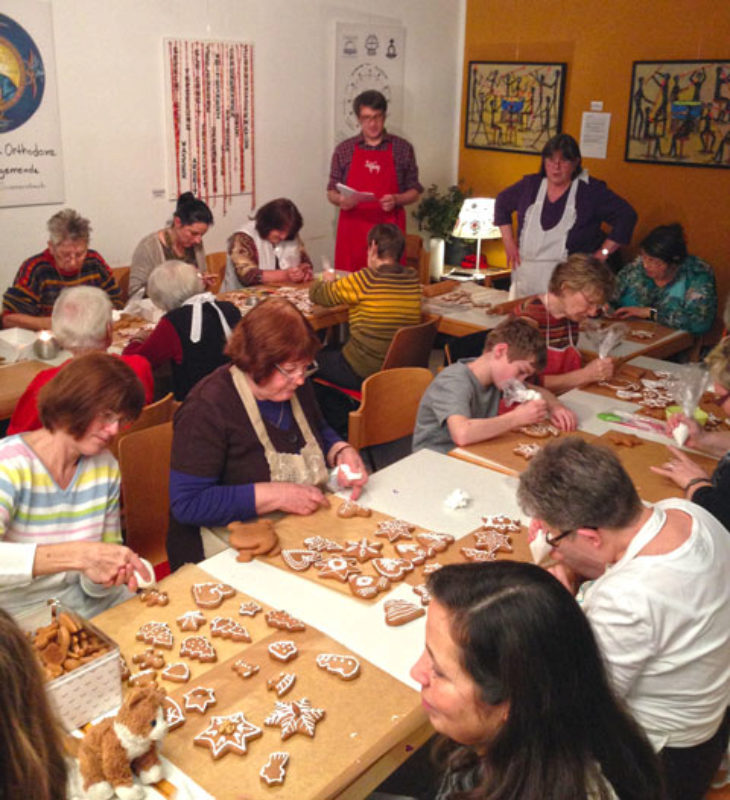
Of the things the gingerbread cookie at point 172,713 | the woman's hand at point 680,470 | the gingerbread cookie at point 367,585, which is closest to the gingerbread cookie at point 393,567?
the gingerbread cookie at point 367,585

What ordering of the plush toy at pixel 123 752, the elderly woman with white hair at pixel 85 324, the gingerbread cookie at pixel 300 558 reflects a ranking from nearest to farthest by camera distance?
the plush toy at pixel 123 752 < the gingerbread cookie at pixel 300 558 < the elderly woman with white hair at pixel 85 324

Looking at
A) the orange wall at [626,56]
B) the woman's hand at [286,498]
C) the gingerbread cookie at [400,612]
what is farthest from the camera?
the orange wall at [626,56]

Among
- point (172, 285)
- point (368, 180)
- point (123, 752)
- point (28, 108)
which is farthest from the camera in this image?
point (368, 180)

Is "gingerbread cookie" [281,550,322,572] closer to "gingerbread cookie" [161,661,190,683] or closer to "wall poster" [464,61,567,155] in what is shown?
"gingerbread cookie" [161,661,190,683]

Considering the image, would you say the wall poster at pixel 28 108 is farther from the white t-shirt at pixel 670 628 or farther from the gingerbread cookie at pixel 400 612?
the white t-shirt at pixel 670 628

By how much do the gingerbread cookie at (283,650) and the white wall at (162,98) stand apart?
15.0 ft

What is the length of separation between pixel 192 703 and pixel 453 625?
0.75 metres

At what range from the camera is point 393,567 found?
2410 millimetres

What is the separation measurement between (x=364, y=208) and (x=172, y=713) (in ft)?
18.0

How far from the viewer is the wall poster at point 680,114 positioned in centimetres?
660

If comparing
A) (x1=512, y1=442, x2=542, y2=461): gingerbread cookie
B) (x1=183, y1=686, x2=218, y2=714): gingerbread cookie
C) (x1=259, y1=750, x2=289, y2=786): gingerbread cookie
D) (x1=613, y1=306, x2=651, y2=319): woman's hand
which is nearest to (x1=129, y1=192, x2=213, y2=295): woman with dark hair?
(x1=613, y1=306, x2=651, y2=319): woman's hand

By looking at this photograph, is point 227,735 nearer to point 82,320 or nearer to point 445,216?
point 82,320

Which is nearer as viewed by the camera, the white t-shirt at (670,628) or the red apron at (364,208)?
the white t-shirt at (670,628)

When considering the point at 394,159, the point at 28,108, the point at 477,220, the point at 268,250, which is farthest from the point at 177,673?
the point at 477,220
